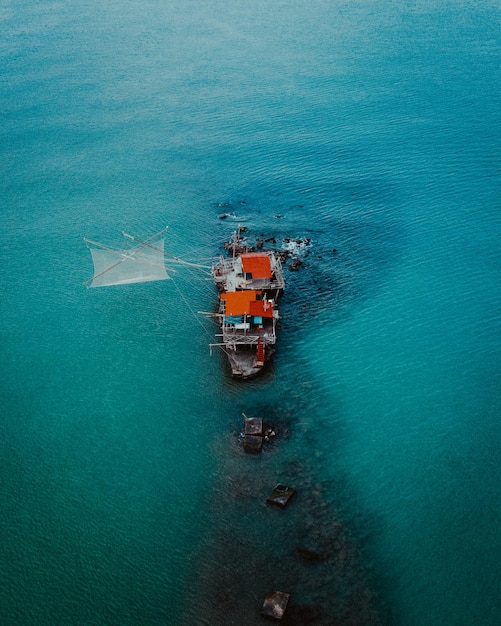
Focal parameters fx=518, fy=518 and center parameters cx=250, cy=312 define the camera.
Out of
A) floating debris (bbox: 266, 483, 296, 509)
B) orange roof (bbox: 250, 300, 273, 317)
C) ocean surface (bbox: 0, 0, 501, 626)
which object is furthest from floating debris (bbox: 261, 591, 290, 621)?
orange roof (bbox: 250, 300, 273, 317)

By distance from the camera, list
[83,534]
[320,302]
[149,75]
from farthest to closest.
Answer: [149,75]
[320,302]
[83,534]

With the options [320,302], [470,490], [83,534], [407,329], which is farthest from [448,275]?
[83,534]

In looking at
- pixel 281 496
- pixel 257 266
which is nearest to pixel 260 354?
pixel 257 266

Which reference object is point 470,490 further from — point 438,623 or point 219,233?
point 219,233

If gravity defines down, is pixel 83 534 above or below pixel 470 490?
below

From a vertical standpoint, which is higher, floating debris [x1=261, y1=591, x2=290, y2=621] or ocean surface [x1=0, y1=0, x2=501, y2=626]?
ocean surface [x1=0, y1=0, x2=501, y2=626]

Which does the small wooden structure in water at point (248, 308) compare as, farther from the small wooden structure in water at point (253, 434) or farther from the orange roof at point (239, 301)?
the small wooden structure in water at point (253, 434)

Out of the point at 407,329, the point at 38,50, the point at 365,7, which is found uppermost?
the point at 365,7

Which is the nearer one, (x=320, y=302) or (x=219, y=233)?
(x=320, y=302)

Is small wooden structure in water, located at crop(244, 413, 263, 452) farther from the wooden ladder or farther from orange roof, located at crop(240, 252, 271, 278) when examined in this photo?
orange roof, located at crop(240, 252, 271, 278)
